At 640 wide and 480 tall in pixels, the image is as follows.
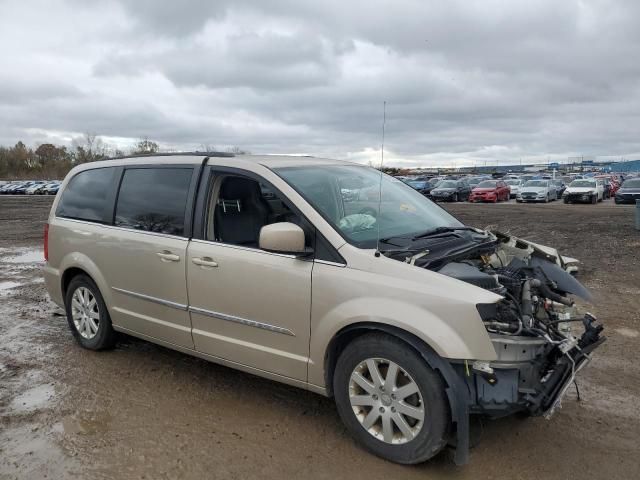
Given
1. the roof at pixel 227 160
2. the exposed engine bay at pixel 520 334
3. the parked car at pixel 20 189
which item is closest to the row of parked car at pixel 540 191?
the roof at pixel 227 160

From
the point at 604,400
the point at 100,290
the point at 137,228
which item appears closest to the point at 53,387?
the point at 100,290

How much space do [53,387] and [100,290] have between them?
3.08 feet

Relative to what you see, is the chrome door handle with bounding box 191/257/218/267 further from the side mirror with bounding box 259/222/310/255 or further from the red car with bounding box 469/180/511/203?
the red car with bounding box 469/180/511/203

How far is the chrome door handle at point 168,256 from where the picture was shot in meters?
4.20

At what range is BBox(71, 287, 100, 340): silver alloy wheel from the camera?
5188 mm

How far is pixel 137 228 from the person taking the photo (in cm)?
465

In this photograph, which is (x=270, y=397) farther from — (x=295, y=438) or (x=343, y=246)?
(x=343, y=246)

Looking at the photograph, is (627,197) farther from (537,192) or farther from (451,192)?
(451,192)

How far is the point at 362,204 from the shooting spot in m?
4.12

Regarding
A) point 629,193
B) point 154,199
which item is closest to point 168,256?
point 154,199

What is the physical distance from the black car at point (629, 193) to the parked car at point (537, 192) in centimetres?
530

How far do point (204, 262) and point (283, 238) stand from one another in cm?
88

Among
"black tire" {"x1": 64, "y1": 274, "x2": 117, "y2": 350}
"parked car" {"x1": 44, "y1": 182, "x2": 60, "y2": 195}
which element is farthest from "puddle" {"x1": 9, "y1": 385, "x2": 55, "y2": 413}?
"parked car" {"x1": 44, "y1": 182, "x2": 60, "y2": 195}

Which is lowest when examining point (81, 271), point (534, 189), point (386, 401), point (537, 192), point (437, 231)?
point (537, 192)
